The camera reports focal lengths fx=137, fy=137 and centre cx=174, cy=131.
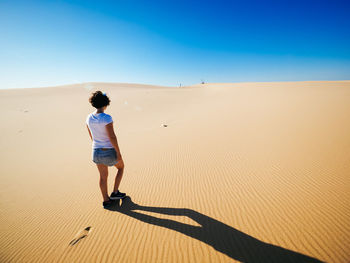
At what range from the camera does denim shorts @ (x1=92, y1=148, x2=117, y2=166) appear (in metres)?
2.35

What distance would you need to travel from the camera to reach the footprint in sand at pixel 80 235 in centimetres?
223

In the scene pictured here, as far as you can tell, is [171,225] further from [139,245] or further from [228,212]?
[228,212]

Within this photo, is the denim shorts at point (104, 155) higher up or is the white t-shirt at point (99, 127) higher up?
the white t-shirt at point (99, 127)

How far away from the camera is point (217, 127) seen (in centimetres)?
750

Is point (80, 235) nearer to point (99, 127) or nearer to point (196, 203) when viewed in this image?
point (99, 127)

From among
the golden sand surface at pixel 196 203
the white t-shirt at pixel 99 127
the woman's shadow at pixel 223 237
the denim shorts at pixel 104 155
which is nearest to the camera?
the woman's shadow at pixel 223 237

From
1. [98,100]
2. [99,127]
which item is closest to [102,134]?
[99,127]

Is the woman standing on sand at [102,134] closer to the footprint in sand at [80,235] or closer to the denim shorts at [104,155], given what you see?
the denim shorts at [104,155]

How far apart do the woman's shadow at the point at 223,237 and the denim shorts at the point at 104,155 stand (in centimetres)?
114

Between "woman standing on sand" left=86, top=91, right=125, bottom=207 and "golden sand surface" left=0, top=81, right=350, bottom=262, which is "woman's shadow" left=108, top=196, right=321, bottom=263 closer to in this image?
"golden sand surface" left=0, top=81, right=350, bottom=262

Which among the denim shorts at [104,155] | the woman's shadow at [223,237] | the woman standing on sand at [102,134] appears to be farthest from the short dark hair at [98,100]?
the woman's shadow at [223,237]

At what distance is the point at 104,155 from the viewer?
236cm

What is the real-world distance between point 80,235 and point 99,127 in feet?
6.18

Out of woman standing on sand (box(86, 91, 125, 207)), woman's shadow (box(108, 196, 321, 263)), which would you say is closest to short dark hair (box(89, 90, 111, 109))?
woman standing on sand (box(86, 91, 125, 207))
